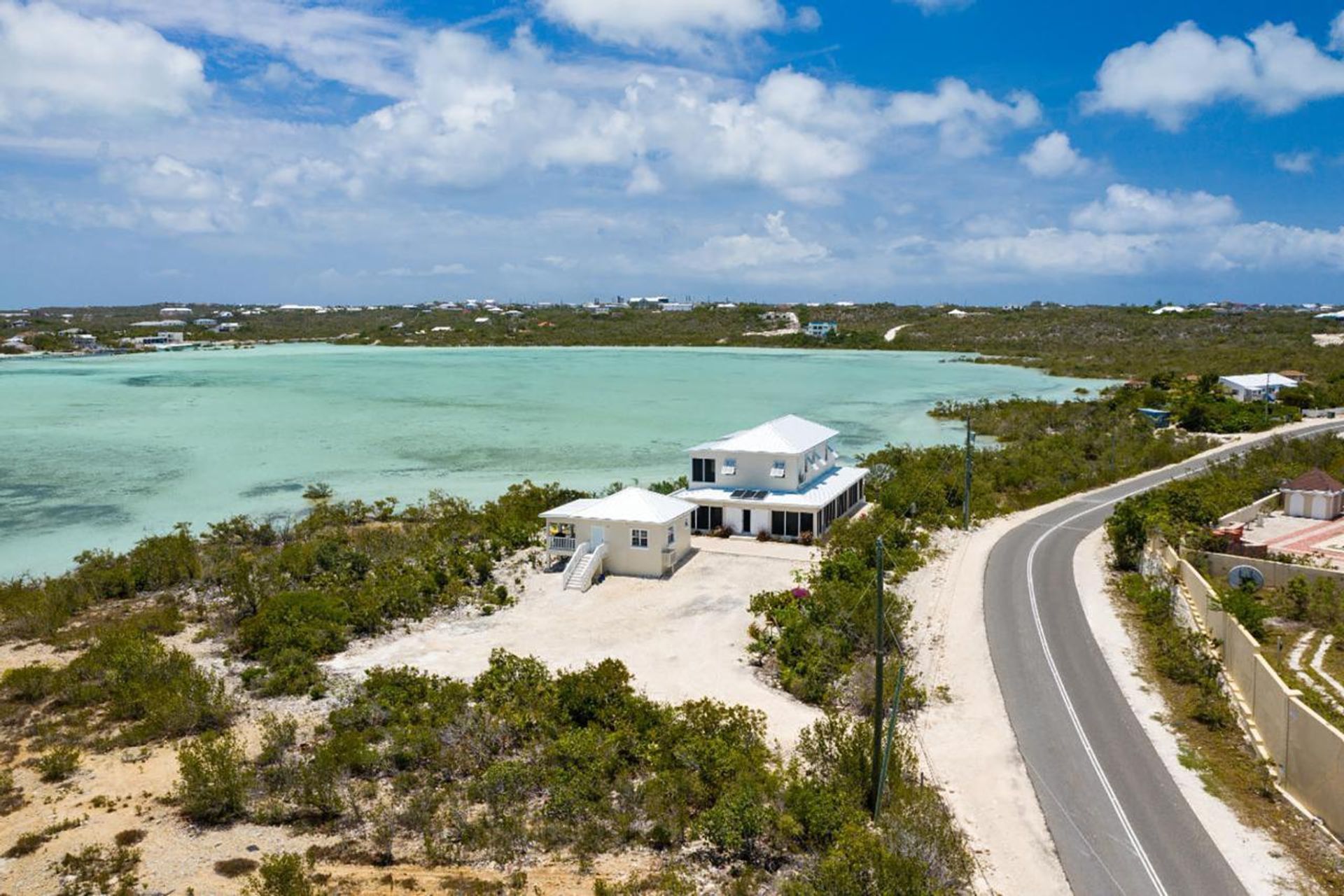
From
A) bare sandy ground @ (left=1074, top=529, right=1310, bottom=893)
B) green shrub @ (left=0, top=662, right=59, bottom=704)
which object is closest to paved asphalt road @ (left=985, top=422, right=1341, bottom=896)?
bare sandy ground @ (left=1074, top=529, right=1310, bottom=893)

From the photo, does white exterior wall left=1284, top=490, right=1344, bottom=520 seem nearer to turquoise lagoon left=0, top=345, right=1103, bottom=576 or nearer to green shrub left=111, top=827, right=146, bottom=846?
turquoise lagoon left=0, top=345, right=1103, bottom=576

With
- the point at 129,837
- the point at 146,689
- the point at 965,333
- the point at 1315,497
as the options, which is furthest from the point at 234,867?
the point at 965,333

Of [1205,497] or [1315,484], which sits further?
[1315,484]

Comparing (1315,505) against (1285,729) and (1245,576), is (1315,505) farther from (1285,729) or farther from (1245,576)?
(1285,729)

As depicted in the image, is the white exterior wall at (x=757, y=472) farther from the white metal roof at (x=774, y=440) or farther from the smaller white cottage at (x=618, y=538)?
the smaller white cottage at (x=618, y=538)

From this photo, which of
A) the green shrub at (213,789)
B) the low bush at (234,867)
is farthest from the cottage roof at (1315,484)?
the low bush at (234,867)
